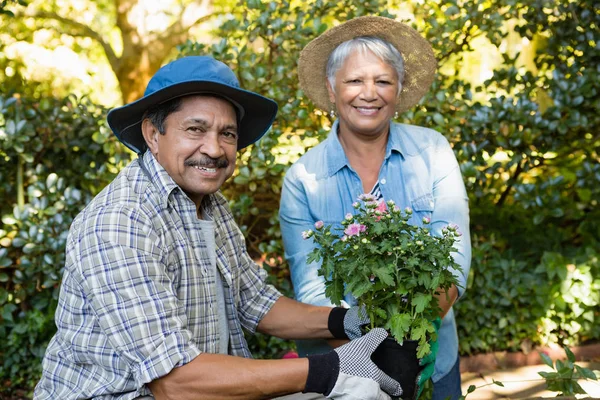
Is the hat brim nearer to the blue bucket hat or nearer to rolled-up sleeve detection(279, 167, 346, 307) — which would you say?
the blue bucket hat

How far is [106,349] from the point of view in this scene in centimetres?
217

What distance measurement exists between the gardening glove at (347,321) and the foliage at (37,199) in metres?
2.04

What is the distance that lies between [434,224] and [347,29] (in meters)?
0.88

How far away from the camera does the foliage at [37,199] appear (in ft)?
13.2

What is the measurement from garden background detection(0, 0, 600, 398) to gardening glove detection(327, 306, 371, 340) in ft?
5.20

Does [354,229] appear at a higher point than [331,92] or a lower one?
lower

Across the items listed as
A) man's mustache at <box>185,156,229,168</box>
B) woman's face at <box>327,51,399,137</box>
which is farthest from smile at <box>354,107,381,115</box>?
man's mustache at <box>185,156,229,168</box>

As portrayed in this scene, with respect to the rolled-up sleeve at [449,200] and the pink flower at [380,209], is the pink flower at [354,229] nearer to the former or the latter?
the pink flower at [380,209]

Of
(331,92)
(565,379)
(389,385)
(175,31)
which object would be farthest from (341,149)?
(175,31)

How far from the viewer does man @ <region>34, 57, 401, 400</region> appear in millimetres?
2094

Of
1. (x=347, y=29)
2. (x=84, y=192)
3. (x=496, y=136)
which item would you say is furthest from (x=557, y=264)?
(x=84, y=192)

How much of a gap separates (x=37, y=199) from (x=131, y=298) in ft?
7.48

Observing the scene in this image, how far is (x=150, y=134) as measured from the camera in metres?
2.46

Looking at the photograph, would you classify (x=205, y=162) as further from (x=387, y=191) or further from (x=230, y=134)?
(x=387, y=191)
